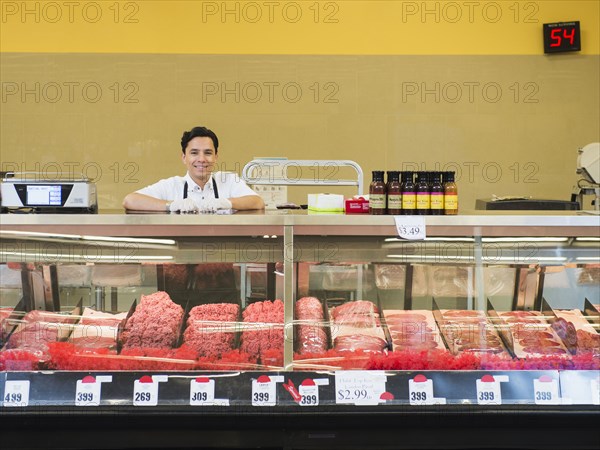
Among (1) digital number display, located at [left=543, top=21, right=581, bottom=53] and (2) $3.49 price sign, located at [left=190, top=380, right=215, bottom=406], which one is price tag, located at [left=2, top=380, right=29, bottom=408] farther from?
(1) digital number display, located at [left=543, top=21, right=581, bottom=53]

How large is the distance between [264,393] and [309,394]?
153mm

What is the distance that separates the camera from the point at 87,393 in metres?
2.60

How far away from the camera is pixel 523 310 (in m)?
3.19

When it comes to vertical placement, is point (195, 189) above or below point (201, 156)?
below

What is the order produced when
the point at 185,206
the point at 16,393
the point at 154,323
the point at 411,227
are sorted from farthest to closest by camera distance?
the point at 185,206 < the point at 154,323 < the point at 411,227 < the point at 16,393

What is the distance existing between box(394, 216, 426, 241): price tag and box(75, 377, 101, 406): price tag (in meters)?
1.18

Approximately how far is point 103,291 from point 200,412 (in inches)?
30.7

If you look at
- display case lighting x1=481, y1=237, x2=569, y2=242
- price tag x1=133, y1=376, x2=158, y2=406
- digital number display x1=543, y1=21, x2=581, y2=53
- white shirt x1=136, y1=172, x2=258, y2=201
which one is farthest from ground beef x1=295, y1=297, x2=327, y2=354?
digital number display x1=543, y1=21, x2=581, y2=53

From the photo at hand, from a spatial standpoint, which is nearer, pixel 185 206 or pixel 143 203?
pixel 185 206

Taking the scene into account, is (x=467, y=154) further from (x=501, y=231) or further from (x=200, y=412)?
(x=200, y=412)

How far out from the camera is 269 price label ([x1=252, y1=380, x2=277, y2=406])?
2.60 m

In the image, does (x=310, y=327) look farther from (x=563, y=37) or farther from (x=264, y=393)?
(x=563, y=37)

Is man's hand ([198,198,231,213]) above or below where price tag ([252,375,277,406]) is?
above

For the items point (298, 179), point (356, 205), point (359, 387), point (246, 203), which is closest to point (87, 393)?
point (359, 387)
